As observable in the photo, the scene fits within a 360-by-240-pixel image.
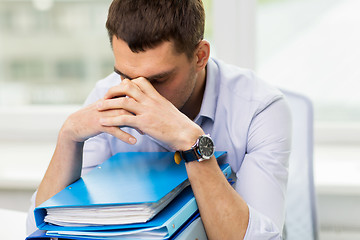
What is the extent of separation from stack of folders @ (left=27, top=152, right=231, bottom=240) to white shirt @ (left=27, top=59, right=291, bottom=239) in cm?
26

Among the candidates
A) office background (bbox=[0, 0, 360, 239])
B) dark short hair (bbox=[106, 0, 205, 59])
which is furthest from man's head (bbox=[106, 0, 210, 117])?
office background (bbox=[0, 0, 360, 239])

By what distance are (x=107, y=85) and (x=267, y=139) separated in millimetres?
538

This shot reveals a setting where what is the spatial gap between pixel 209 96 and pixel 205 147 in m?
0.36

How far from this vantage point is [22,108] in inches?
96.0

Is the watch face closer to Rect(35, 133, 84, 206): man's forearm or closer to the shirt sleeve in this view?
the shirt sleeve

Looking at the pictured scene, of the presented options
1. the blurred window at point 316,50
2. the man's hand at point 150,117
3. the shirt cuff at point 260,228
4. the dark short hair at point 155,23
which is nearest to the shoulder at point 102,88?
the dark short hair at point 155,23

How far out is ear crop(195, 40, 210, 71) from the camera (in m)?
1.30

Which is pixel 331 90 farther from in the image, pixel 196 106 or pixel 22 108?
pixel 22 108

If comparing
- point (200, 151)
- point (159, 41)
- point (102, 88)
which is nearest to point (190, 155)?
point (200, 151)

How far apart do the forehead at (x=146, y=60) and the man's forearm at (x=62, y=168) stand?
0.23 meters

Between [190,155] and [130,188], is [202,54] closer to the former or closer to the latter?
[190,155]

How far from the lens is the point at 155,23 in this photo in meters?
1.17

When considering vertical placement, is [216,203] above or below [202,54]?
below

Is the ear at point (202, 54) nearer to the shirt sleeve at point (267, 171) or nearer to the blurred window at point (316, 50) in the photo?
the shirt sleeve at point (267, 171)
